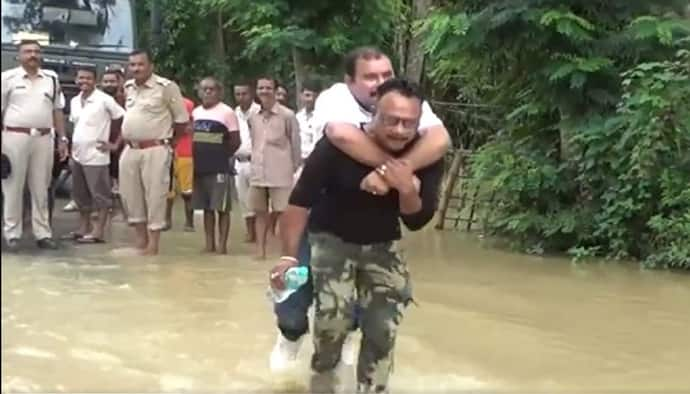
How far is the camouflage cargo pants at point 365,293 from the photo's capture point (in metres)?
5.33

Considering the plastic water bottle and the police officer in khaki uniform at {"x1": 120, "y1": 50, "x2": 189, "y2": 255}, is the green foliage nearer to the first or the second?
the police officer in khaki uniform at {"x1": 120, "y1": 50, "x2": 189, "y2": 255}

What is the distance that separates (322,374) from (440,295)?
3.72 meters

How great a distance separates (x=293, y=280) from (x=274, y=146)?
519 cm

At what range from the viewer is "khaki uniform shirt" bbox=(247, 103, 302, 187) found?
10.5 m

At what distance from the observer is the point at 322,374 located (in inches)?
223

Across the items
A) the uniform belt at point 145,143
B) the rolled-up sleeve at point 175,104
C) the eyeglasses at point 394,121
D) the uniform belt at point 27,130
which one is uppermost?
the eyeglasses at point 394,121

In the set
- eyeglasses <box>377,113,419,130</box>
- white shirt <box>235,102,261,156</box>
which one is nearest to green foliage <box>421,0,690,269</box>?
white shirt <box>235,102,261,156</box>

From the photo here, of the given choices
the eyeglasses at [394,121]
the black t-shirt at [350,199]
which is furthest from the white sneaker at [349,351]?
the eyeglasses at [394,121]

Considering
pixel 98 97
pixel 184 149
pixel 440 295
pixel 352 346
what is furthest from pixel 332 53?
pixel 352 346

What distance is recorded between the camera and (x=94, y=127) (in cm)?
1124

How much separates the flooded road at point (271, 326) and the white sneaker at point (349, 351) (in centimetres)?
29

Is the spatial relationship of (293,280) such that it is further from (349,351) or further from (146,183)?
(146,183)

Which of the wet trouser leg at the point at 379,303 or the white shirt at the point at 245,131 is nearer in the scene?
the wet trouser leg at the point at 379,303

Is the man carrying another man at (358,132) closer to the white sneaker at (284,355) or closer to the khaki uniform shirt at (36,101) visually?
the white sneaker at (284,355)
